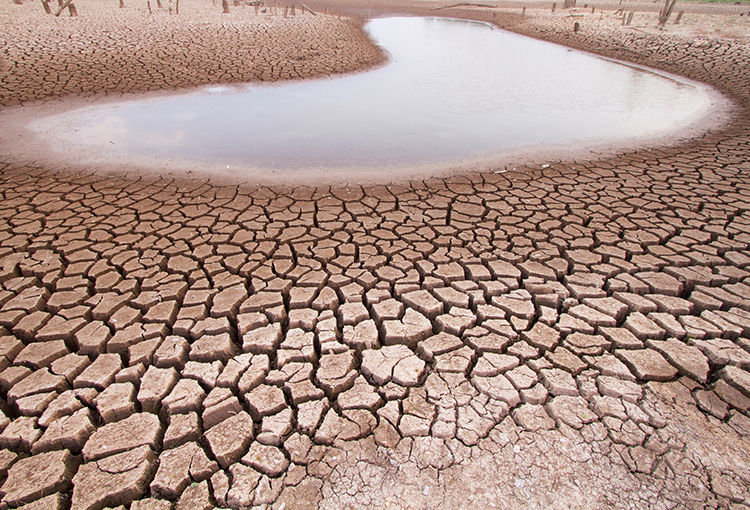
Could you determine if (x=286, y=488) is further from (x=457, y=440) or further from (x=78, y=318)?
(x=78, y=318)

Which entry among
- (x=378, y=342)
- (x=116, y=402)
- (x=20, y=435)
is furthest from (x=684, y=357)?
(x=20, y=435)

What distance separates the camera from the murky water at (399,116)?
224 inches

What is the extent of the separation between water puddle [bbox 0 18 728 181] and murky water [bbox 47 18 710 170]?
0.07ft

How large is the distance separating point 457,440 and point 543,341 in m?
0.92

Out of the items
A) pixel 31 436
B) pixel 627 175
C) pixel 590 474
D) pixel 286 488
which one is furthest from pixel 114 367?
pixel 627 175

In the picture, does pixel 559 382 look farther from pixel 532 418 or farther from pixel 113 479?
pixel 113 479

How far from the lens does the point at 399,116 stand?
23.4ft

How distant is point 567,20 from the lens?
17.8 meters

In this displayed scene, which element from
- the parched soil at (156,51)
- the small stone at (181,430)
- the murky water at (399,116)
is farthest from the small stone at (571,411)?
the parched soil at (156,51)

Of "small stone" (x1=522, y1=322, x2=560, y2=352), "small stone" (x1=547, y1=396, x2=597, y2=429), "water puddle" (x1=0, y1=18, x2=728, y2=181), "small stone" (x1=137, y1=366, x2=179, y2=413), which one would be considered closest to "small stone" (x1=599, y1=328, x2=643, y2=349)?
"small stone" (x1=522, y1=322, x2=560, y2=352)

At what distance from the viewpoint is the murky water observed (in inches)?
224

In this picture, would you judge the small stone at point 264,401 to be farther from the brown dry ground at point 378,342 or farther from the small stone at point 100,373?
the small stone at point 100,373

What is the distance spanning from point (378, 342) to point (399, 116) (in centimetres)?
535

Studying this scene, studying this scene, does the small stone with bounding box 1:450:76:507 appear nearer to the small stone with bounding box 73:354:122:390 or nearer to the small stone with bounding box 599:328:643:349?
the small stone with bounding box 73:354:122:390
